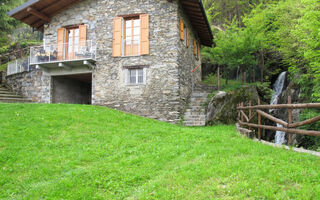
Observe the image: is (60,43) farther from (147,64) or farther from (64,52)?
(147,64)

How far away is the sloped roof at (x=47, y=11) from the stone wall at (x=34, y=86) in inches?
125

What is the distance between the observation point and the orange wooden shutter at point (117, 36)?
12221mm

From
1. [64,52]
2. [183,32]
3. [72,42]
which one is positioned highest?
[183,32]

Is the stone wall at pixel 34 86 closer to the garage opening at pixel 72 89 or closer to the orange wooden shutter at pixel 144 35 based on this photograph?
the garage opening at pixel 72 89

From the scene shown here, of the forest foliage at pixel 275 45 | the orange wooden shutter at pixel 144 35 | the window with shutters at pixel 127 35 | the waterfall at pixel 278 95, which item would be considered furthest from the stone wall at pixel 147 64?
the waterfall at pixel 278 95

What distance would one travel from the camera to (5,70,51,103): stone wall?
13.7 meters

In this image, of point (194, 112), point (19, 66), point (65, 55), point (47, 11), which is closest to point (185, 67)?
point (194, 112)

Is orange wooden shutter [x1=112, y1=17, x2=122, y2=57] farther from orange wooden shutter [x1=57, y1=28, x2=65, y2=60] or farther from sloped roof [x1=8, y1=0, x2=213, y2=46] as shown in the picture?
orange wooden shutter [x1=57, y1=28, x2=65, y2=60]

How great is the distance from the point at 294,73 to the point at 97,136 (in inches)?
436

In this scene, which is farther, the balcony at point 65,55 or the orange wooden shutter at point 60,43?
the orange wooden shutter at point 60,43

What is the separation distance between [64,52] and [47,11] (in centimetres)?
269

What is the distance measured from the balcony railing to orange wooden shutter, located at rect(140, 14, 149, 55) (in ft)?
9.08

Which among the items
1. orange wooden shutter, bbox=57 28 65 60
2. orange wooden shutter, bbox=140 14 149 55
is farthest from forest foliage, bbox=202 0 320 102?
orange wooden shutter, bbox=57 28 65 60

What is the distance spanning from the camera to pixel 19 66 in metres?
14.9
